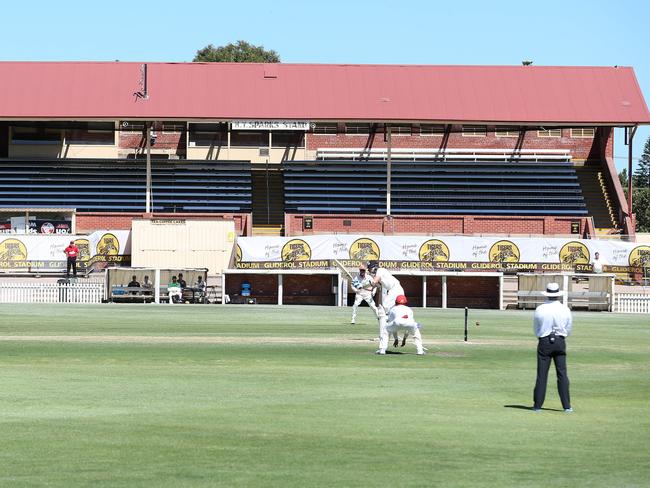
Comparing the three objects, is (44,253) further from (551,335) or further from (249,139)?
(551,335)

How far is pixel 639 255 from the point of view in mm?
53031

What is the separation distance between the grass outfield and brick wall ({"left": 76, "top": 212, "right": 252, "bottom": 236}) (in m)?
28.4

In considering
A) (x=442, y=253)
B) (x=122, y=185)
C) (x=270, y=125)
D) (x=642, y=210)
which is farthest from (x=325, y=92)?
(x=642, y=210)

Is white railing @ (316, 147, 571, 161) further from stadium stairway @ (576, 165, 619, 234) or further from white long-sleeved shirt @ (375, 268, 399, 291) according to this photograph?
white long-sleeved shirt @ (375, 268, 399, 291)

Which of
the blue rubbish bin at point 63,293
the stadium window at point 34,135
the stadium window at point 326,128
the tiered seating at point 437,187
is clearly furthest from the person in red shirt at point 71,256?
the stadium window at point 326,128

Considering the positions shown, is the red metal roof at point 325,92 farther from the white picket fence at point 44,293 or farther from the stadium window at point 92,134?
the white picket fence at point 44,293

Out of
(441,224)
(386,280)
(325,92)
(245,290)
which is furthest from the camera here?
(325,92)

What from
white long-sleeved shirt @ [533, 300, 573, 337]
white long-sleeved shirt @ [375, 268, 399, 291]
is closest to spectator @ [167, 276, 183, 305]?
white long-sleeved shirt @ [375, 268, 399, 291]

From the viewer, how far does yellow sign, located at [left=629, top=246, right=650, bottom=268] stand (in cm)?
5294

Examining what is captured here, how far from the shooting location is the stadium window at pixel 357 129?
68.2 m

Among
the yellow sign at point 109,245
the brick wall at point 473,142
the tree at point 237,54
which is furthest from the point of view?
the tree at point 237,54

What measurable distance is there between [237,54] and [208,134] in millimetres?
37718

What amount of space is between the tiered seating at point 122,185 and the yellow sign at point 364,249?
34.9ft

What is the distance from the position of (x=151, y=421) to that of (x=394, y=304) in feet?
39.5
